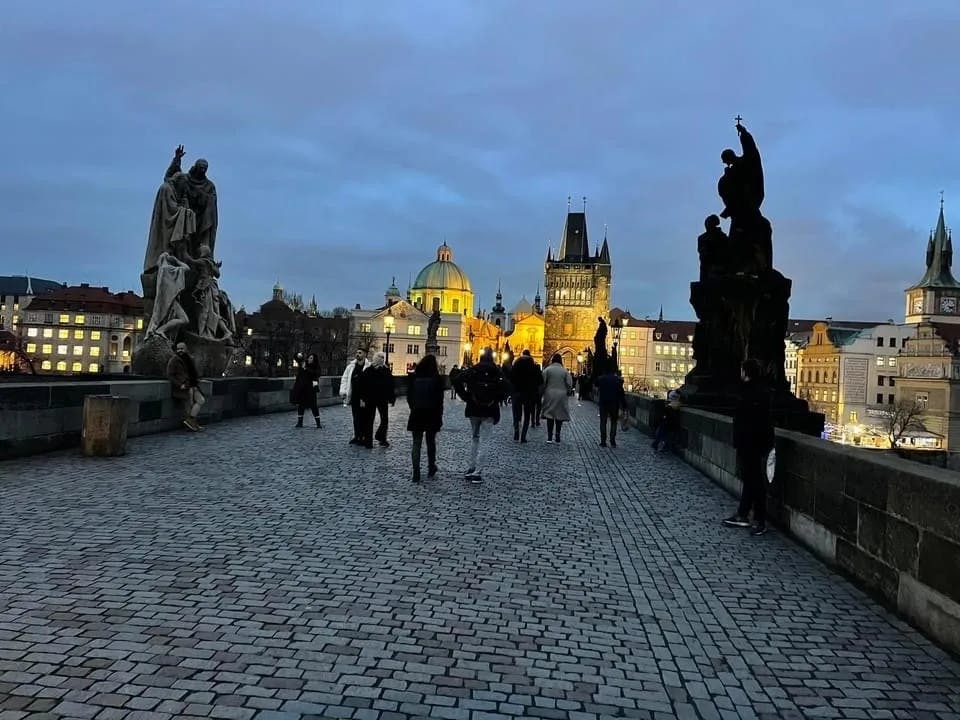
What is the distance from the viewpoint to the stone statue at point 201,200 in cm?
1765

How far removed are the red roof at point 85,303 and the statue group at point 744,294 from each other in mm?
118949

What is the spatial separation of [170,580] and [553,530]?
3629 mm

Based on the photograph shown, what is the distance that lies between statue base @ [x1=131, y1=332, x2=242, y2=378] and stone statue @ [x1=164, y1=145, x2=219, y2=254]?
204cm

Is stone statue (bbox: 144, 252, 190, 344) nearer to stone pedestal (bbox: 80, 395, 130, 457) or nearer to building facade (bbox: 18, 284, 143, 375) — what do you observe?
stone pedestal (bbox: 80, 395, 130, 457)

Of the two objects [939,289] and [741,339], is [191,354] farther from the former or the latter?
[939,289]

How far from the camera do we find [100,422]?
10.9 metres

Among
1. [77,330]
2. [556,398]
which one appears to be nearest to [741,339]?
[556,398]

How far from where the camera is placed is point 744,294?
1345cm

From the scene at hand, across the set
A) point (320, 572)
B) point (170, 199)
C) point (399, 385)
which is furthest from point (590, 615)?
point (399, 385)

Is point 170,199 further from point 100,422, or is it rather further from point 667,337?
point 667,337

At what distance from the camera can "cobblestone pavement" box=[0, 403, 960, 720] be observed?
3.72m

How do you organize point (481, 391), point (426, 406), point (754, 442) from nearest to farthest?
point (754, 442), point (426, 406), point (481, 391)

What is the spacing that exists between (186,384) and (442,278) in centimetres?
12790

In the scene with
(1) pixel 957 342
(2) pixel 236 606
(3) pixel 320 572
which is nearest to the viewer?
(2) pixel 236 606
